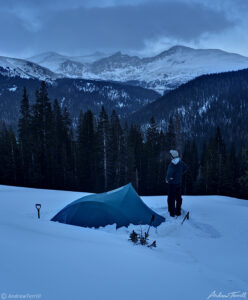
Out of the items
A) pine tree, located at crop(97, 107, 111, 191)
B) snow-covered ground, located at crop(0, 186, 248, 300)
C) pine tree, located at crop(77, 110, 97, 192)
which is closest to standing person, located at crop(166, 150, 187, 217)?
snow-covered ground, located at crop(0, 186, 248, 300)

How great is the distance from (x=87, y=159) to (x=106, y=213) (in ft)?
80.2

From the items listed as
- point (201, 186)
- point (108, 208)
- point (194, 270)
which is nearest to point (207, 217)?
point (108, 208)

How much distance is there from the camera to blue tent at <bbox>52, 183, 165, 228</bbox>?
19.3 feet

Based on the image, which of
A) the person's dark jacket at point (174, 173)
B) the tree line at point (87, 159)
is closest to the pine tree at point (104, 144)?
the tree line at point (87, 159)

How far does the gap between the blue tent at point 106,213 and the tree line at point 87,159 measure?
2139cm

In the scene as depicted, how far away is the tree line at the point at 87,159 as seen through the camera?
27.2 meters

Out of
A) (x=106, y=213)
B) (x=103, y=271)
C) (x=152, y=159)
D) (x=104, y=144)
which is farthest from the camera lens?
(x=152, y=159)

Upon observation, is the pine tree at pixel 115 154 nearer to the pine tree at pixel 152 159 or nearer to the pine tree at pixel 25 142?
the pine tree at pixel 152 159

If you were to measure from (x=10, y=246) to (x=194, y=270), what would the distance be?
2586mm

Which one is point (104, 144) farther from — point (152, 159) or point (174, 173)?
point (174, 173)

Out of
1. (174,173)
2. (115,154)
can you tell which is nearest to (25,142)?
(115,154)

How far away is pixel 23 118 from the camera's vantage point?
89.6 ft

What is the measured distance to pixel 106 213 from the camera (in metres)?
5.91

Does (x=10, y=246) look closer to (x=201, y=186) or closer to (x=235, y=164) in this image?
(x=201, y=186)
